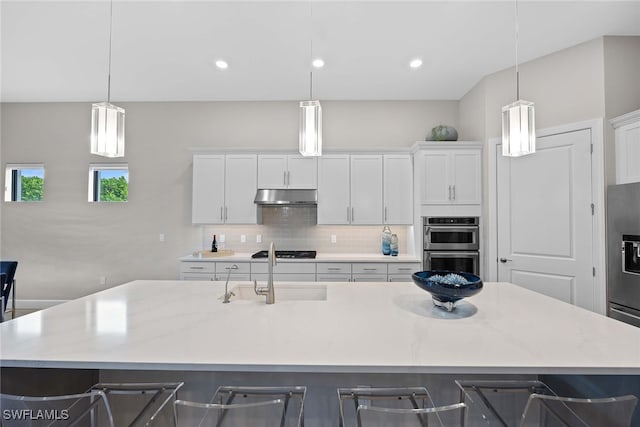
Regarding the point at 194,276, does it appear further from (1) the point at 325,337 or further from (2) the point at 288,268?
(1) the point at 325,337

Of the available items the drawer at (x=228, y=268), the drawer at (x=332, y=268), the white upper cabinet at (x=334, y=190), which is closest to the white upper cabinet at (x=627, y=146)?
the white upper cabinet at (x=334, y=190)

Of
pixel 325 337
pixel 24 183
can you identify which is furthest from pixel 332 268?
pixel 24 183

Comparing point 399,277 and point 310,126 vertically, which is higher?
point 310,126

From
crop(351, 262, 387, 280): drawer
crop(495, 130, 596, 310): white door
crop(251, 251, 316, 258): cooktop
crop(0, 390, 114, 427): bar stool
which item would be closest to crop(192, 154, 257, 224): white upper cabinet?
crop(251, 251, 316, 258): cooktop

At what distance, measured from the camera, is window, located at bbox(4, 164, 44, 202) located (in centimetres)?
425

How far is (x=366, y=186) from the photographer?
3.71 m

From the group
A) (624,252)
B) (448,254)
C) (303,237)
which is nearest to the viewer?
(624,252)

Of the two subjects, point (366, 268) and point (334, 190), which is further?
point (334, 190)

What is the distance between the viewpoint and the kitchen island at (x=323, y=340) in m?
0.99

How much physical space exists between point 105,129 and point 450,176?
10.9 ft

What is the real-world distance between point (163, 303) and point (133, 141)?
3.45m

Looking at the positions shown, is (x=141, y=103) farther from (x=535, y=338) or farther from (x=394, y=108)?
(x=535, y=338)

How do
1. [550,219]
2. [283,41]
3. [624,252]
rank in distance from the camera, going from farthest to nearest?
[550,219]
[283,41]
[624,252]

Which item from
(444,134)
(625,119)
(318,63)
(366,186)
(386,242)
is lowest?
(386,242)
